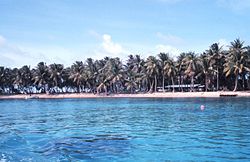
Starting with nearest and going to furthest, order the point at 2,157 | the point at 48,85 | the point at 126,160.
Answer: the point at 126,160
the point at 2,157
the point at 48,85

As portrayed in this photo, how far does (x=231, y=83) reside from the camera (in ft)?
387

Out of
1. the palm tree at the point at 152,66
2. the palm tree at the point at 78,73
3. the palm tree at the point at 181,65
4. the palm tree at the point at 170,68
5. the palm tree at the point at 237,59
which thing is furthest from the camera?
the palm tree at the point at 78,73

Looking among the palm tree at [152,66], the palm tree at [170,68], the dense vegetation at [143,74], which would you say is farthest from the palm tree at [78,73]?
the palm tree at [170,68]

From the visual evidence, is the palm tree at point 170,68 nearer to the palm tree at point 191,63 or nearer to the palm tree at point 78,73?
the palm tree at point 191,63

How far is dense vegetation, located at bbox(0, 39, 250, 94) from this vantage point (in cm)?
10519

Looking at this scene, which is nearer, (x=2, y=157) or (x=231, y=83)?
(x=2, y=157)

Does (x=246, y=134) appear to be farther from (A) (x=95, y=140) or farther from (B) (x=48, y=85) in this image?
(B) (x=48, y=85)

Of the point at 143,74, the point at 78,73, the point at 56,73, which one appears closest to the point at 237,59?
the point at 143,74

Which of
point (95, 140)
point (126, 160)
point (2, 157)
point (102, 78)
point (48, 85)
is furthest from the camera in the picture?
point (48, 85)

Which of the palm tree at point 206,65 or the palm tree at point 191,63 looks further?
the palm tree at point 191,63

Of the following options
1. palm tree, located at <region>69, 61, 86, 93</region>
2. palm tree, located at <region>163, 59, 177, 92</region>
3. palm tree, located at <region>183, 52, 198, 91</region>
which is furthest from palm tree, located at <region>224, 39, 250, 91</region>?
palm tree, located at <region>69, 61, 86, 93</region>

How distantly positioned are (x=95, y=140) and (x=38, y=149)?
4.31 meters

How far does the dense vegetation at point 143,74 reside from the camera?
105188 millimetres

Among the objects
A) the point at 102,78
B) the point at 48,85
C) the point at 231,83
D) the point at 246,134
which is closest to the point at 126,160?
the point at 246,134
